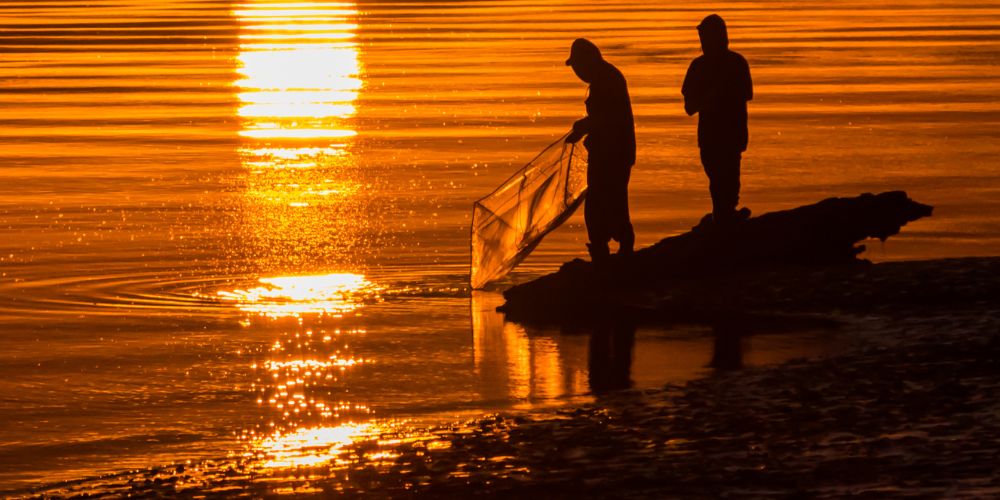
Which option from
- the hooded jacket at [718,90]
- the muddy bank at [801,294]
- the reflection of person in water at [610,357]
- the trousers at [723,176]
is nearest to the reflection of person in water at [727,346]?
the muddy bank at [801,294]

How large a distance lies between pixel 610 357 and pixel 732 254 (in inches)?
86.9

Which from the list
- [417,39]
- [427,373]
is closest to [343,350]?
[427,373]

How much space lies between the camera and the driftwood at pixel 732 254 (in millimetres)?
11625

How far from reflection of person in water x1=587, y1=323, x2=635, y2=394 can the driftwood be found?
66 cm

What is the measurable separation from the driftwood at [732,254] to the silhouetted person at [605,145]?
0.21 m

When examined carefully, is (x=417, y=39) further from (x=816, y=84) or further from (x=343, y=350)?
(x=343, y=350)

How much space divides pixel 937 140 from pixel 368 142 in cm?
638

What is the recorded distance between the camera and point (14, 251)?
546 inches

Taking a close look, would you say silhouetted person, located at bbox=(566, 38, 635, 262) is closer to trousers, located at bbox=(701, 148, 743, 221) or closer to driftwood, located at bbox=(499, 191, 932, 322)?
driftwood, located at bbox=(499, 191, 932, 322)

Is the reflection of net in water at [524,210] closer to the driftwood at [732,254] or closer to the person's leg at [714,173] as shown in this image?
the driftwood at [732,254]

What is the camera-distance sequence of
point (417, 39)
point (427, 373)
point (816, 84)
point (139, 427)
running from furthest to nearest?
1. point (417, 39)
2. point (816, 84)
3. point (427, 373)
4. point (139, 427)

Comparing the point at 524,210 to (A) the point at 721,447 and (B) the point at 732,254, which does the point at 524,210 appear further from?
(A) the point at 721,447

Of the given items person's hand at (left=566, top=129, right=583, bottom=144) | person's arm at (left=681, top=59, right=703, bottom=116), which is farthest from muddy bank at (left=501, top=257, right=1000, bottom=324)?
person's arm at (left=681, top=59, right=703, bottom=116)

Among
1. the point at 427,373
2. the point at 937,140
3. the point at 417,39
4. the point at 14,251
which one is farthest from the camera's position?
the point at 417,39
